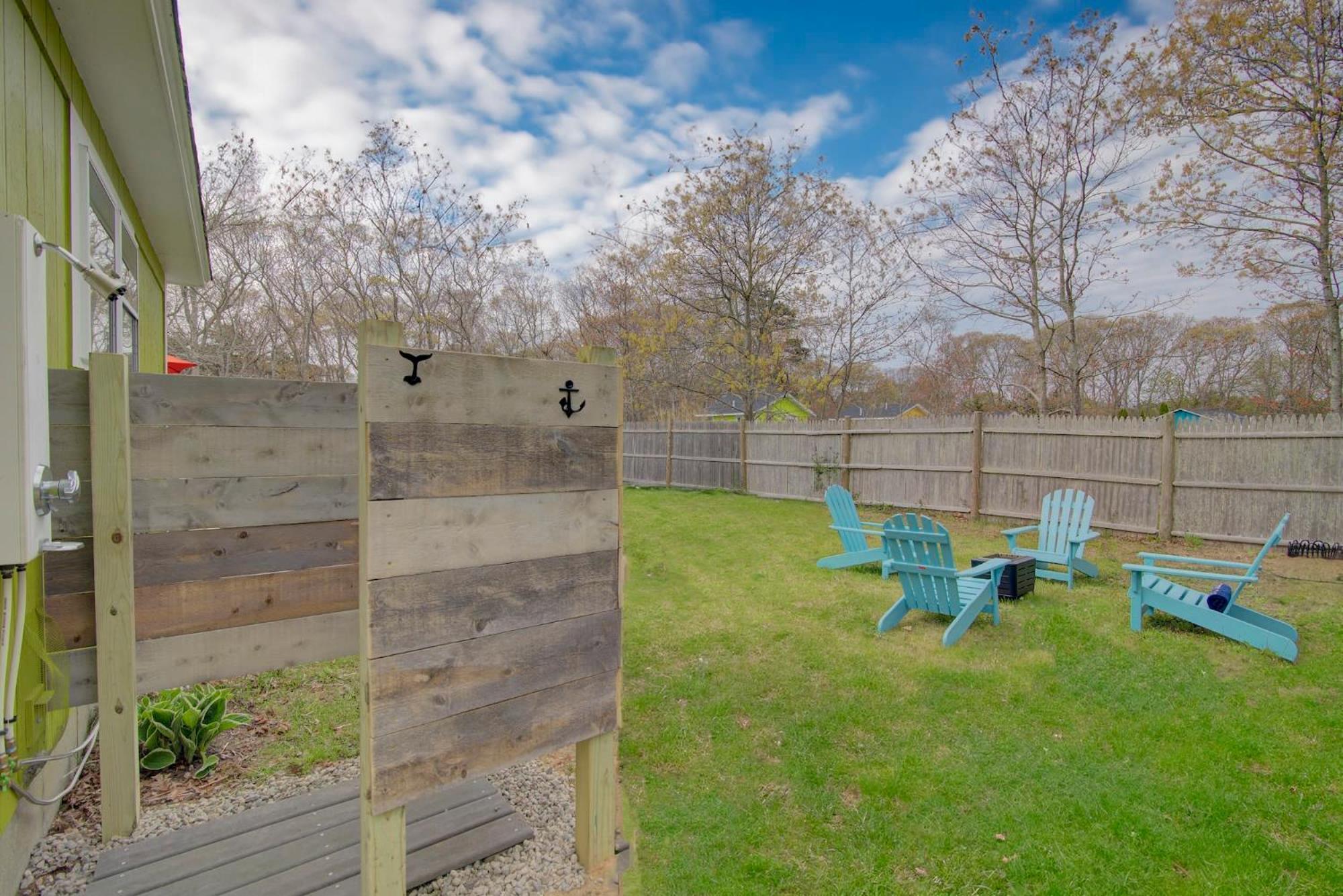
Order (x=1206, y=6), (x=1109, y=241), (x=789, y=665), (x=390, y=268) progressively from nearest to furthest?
(x=789, y=665)
(x=1206, y=6)
(x=1109, y=241)
(x=390, y=268)

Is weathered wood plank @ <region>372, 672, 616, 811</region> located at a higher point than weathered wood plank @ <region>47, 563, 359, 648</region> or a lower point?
lower

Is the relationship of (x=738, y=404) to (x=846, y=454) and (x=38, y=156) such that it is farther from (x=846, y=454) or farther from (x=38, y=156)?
(x=38, y=156)

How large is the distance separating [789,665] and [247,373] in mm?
17225

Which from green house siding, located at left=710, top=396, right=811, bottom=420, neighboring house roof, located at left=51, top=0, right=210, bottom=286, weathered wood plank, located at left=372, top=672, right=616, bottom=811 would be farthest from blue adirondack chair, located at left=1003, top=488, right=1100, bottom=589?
green house siding, located at left=710, top=396, right=811, bottom=420

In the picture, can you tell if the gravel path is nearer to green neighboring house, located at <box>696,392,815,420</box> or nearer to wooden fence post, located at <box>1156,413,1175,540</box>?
wooden fence post, located at <box>1156,413,1175,540</box>

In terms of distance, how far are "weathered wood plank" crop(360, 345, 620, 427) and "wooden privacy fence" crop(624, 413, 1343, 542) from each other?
8.74 m

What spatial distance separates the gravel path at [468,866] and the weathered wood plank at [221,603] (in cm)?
79

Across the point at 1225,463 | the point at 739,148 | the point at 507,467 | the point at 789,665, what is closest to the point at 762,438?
the point at 739,148

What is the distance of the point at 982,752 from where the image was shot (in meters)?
3.20

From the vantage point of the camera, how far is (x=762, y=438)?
13.7 m

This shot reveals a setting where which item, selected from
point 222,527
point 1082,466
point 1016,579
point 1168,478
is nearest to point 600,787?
point 222,527

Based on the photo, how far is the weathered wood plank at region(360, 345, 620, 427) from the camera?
1.69 m

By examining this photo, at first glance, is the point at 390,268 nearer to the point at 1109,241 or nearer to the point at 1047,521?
the point at 1047,521

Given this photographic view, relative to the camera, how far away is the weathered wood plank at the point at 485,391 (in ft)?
5.54
